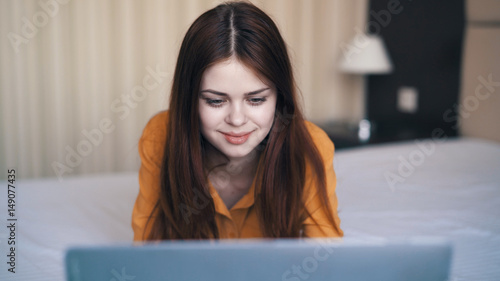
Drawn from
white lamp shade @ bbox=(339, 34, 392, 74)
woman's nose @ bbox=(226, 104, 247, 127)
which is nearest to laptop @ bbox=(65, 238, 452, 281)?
woman's nose @ bbox=(226, 104, 247, 127)

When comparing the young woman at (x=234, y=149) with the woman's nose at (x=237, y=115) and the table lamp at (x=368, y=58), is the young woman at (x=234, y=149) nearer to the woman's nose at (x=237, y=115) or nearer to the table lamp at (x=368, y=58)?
the woman's nose at (x=237, y=115)

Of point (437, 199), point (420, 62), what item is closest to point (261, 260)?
point (437, 199)

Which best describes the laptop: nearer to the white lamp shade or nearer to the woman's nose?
the woman's nose

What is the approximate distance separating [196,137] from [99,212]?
486mm

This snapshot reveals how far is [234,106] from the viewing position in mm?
967

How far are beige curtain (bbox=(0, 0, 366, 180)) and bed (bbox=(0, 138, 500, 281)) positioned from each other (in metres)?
1.08

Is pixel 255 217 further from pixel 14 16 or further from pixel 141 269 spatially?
pixel 14 16

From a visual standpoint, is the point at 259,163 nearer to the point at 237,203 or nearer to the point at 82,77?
the point at 237,203

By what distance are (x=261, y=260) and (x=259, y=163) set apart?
0.66 meters

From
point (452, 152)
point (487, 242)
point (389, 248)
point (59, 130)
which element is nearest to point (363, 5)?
point (452, 152)

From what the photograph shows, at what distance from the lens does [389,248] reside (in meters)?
0.50

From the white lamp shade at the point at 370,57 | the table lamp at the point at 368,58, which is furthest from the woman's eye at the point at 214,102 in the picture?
the white lamp shade at the point at 370,57

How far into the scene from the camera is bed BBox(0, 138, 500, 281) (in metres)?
1.06

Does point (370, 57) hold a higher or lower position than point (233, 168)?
higher
